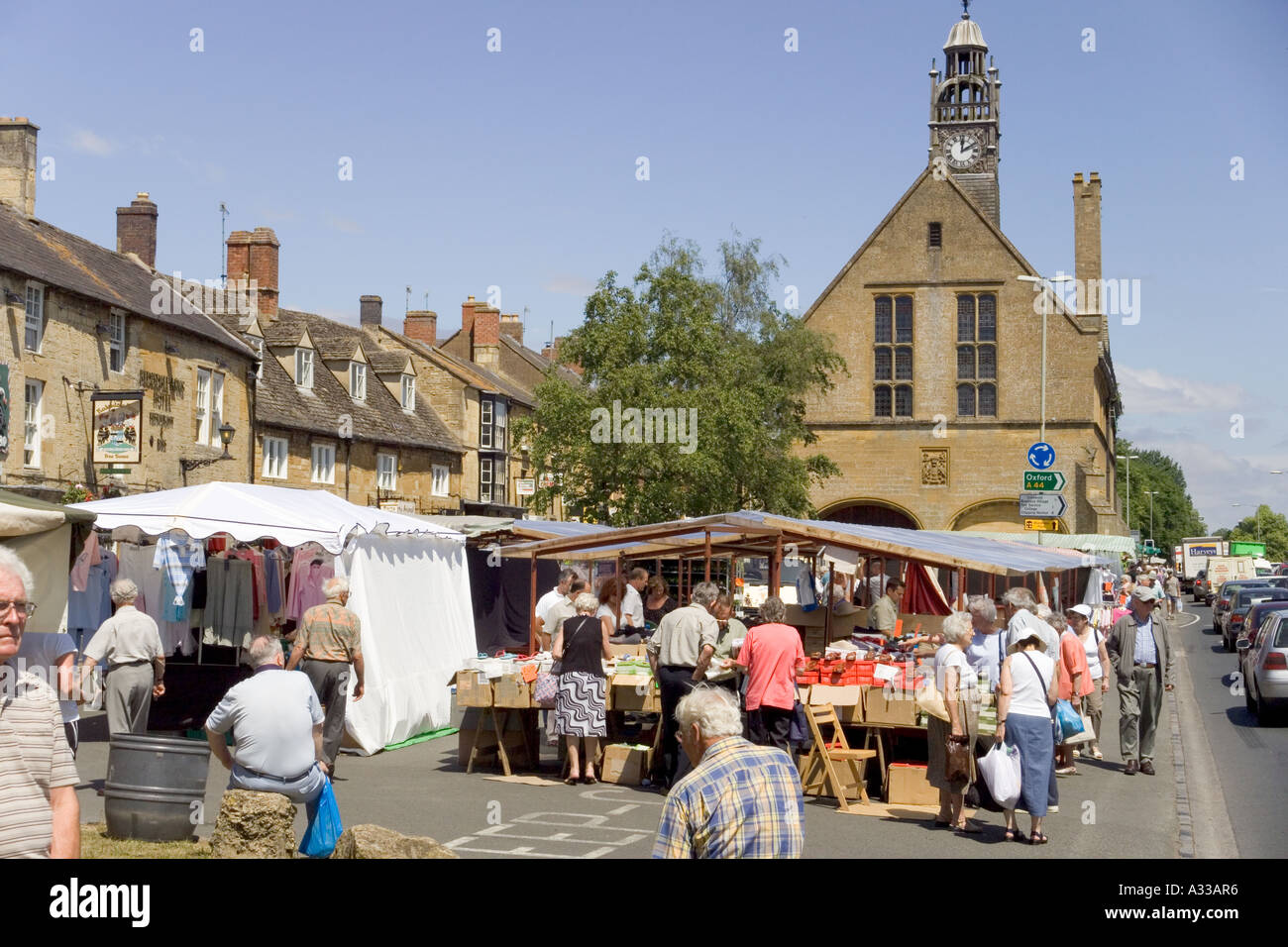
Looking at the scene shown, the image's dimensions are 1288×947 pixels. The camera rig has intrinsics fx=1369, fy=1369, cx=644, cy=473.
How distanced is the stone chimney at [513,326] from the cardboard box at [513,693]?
190 ft

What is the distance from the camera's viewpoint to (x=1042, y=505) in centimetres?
2272

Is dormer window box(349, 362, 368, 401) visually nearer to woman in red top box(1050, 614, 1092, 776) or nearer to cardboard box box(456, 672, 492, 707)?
cardboard box box(456, 672, 492, 707)

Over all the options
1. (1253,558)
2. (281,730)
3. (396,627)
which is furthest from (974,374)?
(281,730)

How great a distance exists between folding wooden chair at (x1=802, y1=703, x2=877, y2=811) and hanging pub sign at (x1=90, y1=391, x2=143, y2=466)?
1876 cm

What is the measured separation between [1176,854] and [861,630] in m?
10.3

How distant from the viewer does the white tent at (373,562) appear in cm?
1487

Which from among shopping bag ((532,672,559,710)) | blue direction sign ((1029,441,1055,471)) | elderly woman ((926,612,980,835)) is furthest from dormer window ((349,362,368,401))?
elderly woman ((926,612,980,835))

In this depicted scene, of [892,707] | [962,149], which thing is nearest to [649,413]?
[892,707]

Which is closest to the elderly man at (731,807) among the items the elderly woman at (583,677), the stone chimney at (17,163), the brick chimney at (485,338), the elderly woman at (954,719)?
the elderly woman at (954,719)

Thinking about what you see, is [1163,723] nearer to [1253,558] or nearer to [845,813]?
[845,813]

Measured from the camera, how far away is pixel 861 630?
20406 mm

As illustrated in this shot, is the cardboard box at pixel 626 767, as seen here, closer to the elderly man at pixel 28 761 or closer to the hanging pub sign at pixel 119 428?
the elderly man at pixel 28 761

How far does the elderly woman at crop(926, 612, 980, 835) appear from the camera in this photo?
1085 centimetres
